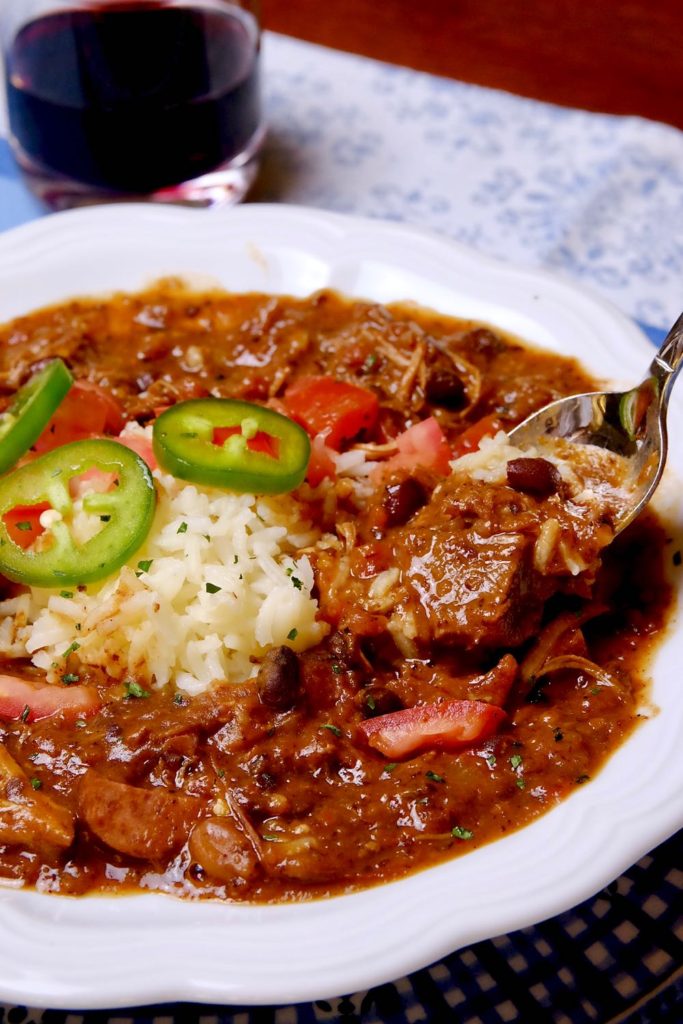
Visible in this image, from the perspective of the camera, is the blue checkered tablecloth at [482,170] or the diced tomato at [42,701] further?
the blue checkered tablecloth at [482,170]

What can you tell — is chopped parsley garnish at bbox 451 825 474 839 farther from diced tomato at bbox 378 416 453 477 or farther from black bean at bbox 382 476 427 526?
diced tomato at bbox 378 416 453 477

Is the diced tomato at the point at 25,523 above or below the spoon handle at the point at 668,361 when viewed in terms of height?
below

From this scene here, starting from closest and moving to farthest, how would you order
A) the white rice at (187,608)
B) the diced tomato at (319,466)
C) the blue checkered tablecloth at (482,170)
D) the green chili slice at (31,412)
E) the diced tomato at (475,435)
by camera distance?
the white rice at (187,608) → the green chili slice at (31,412) → the diced tomato at (319,466) → the diced tomato at (475,435) → the blue checkered tablecloth at (482,170)

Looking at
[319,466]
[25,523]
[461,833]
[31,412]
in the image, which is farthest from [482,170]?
[461,833]

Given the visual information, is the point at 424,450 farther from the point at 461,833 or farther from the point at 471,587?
the point at 461,833

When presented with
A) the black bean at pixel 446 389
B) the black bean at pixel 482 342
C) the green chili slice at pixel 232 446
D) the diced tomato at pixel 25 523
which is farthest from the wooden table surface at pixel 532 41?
the diced tomato at pixel 25 523

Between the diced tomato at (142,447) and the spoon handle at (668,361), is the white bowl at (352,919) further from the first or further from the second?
the diced tomato at (142,447)
